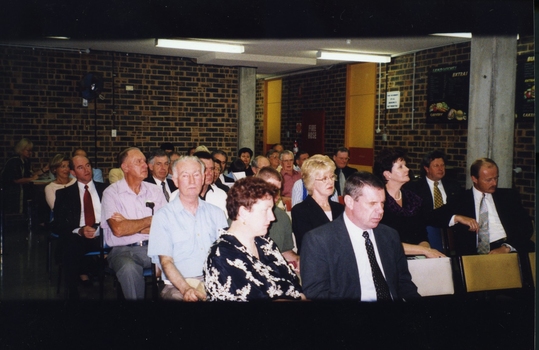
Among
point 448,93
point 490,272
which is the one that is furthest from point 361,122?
point 490,272

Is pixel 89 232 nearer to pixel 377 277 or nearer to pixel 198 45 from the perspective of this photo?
pixel 377 277

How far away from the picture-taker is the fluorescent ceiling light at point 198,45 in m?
8.16

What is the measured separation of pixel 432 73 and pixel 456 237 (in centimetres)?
475

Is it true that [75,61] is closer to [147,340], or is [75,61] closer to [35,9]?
[35,9]

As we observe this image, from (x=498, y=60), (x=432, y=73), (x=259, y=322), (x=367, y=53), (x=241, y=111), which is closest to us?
(x=259, y=322)

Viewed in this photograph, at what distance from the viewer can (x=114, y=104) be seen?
954 centimetres

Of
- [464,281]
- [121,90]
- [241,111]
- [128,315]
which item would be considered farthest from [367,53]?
[128,315]

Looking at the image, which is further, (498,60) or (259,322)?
(498,60)

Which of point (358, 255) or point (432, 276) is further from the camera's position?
point (432, 276)

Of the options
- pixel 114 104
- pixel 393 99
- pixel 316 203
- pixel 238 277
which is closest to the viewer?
pixel 238 277

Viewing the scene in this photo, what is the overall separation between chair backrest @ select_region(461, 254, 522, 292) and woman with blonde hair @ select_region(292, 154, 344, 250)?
1.06 meters

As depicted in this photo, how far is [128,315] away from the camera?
3.05 meters

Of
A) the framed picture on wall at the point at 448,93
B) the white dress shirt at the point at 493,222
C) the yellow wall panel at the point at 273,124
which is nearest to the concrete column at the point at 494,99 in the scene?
the white dress shirt at the point at 493,222

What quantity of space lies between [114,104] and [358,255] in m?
7.84
